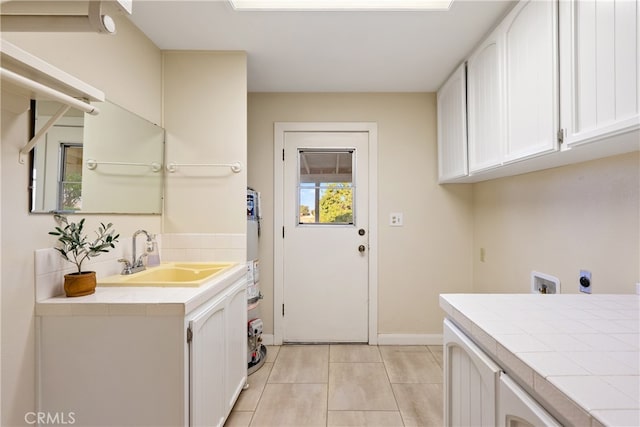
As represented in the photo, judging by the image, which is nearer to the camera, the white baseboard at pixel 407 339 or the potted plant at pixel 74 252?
the potted plant at pixel 74 252

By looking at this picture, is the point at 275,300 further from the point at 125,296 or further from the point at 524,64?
the point at 524,64

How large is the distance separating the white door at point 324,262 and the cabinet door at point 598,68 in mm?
1651

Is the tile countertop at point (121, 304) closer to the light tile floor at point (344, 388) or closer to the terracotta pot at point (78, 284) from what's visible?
the terracotta pot at point (78, 284)

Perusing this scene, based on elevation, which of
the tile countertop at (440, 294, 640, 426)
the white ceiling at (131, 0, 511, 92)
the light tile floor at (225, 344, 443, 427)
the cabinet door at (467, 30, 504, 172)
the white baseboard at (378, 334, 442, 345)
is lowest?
the light tile floor at (225, 344, 443, 427)

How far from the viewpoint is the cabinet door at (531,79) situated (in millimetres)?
1229

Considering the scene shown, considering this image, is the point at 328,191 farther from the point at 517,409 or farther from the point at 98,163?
the point at 517,409

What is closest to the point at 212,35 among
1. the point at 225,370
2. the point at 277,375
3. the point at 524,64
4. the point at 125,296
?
the point at 125,296

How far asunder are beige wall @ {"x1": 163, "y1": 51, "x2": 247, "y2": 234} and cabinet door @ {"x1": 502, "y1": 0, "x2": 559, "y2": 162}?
5.37 ft

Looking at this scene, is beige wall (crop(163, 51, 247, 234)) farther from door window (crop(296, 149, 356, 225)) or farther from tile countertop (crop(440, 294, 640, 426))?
tile countertop (crop(440, 294, 640, 426))

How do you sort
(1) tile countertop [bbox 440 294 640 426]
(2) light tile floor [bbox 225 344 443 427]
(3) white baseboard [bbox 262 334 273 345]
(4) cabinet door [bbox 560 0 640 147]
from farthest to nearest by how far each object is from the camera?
(3) white baseboard [bbox 262 334 273 345] → (2) light tile floor [bbox 225 344 443 427] → (4) cabinet door [bbox 560 0 640 147] → (1) tile countertop [bbox 440 294 640 426]

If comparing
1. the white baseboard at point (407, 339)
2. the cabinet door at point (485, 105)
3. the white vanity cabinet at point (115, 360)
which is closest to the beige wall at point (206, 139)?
the white vanity cabinet at point (115, 360)

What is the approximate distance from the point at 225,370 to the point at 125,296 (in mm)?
703

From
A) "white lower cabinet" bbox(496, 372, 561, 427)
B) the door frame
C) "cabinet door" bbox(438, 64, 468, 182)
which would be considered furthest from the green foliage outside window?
"white lower cabinet" bbox(496, 372, 561, 427)

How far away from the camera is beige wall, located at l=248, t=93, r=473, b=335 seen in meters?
2.69
